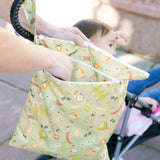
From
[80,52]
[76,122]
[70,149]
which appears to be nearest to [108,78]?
[80,52]

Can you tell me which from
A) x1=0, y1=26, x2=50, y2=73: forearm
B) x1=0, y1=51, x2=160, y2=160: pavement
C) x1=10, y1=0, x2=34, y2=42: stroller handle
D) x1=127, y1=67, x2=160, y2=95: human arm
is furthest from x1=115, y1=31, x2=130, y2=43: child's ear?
x1=0, y1=51, x2=160, y2=160: pavement

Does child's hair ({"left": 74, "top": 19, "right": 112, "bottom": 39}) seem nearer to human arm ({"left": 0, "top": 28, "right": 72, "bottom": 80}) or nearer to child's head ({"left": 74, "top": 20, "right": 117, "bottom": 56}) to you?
child's head ({"left": 74, "top": 20, "right": 117, "bottom": 56})

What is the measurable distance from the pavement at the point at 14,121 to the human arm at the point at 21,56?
4.76ft

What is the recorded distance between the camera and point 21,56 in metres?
0.88

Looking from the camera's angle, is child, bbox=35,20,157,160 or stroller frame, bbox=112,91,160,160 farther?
child, bbox=35,20,157,160

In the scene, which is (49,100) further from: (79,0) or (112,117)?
(79,0)

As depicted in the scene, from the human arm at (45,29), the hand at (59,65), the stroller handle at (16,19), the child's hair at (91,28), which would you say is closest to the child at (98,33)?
the child's hair at (91,28)

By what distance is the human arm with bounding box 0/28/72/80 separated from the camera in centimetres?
84

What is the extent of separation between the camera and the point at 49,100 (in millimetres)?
1374

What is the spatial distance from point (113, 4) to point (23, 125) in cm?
310

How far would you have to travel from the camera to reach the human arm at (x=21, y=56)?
0.84m

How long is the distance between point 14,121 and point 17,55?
183 cm

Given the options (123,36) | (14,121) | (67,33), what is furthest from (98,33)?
(14,121)

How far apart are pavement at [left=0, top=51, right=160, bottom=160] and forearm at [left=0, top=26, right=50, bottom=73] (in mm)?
1504
